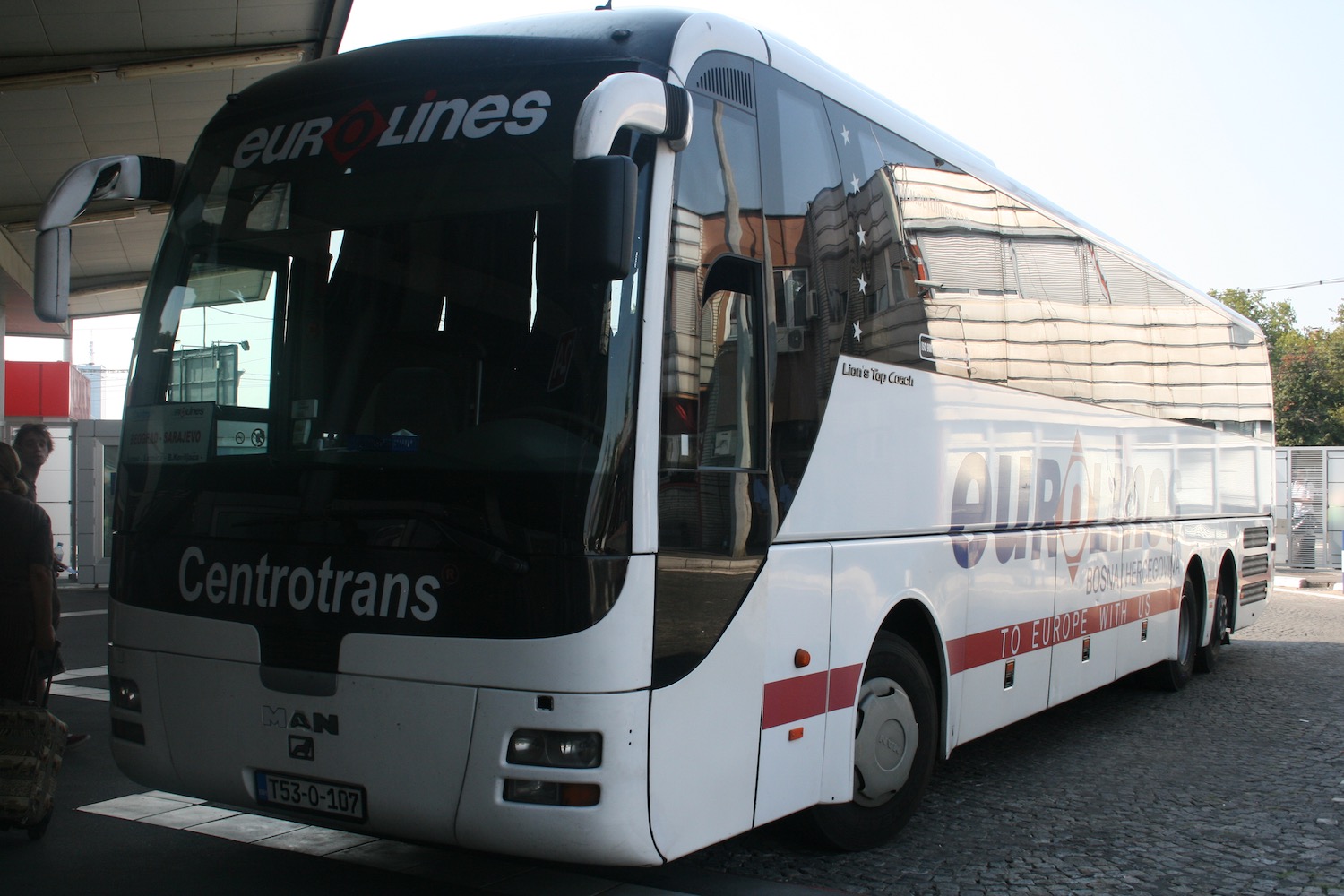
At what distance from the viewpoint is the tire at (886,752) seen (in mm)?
5676

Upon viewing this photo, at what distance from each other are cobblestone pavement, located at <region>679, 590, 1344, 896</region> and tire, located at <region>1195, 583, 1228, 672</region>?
1.19 m

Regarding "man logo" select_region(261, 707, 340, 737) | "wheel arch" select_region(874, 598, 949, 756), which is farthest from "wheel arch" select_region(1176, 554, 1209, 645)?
"man logo" select_region(261, 707, 340, 737)

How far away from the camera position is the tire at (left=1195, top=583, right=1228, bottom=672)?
12141 mm

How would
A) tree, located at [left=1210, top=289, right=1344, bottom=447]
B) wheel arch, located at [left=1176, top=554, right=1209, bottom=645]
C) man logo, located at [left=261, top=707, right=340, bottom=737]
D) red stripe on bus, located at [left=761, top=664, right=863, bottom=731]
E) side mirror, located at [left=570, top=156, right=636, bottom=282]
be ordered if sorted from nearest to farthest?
side mirror, located at [left=570, top=156, right=636, bottom=282] → man logo, located at [left=261, top=707, right=340, bottom=737] → red stripe on bus, located at [left=761, top=664, right=863, bottom=731] → wheel arch, located at [left=1176, top=554, right=1209, bottom=645] → tree, located at [left=1210, top=289, right=1344, bottom=447]

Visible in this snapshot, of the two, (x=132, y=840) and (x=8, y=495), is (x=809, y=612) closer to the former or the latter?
(x=132, y=840)

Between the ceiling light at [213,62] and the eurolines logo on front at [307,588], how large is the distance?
38.1 feet

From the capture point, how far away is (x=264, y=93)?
5.16m

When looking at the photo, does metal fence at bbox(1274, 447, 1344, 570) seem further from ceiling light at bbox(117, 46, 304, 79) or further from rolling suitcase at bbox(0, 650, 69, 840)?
rolling suitcase at bbox(0, 650, 69, 840)

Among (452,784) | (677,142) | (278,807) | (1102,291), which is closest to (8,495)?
(278,807)

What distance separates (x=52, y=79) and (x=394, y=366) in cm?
1307

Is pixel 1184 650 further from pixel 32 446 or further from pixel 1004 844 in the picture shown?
pixel 32 446

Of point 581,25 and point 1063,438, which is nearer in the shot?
point 581,25

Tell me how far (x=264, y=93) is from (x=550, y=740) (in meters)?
2.90

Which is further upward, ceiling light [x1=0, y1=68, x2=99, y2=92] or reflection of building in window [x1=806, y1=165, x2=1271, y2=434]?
ceiling light [x1=0, y1=68, x2=99, y2=92]
